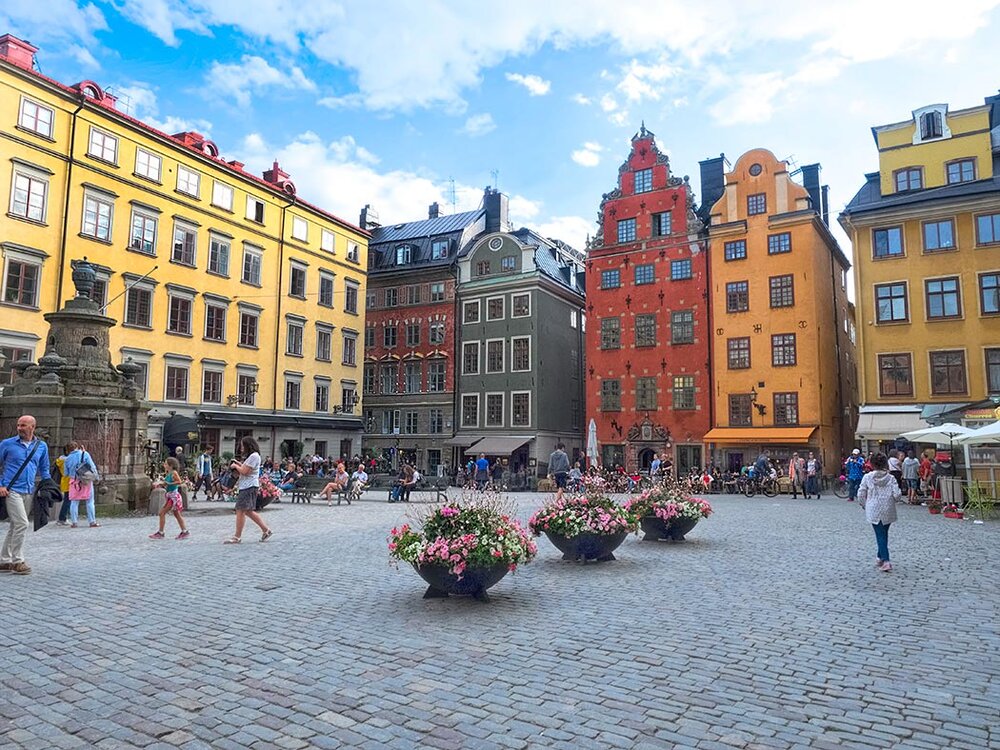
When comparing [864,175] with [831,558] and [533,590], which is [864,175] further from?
[533,590]

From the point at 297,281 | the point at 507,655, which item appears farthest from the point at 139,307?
the point at 507,655

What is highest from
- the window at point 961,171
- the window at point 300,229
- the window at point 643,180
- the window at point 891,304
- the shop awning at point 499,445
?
the window at point 643,180

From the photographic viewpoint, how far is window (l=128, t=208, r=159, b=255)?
34.5m

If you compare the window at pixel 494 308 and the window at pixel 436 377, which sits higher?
the window at pixel 494 308

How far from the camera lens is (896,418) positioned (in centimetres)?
3147

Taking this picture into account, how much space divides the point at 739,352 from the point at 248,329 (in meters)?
26.9

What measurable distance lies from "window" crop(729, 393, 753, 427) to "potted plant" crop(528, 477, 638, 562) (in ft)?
91.9

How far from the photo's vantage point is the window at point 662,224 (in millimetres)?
40094

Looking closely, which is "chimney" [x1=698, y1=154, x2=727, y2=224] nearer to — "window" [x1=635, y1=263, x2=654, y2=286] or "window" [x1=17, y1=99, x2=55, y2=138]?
"window" [x1=635, y1=263, x2=654, y2=286]

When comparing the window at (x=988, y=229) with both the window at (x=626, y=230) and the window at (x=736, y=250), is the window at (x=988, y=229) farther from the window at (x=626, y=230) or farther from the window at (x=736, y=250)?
the window at (x=626, y=230)

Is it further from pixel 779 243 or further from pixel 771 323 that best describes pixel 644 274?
pixel 771 323

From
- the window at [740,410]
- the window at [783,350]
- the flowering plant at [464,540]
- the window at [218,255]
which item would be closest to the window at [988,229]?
the window at [783,350]

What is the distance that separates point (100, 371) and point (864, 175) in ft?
111

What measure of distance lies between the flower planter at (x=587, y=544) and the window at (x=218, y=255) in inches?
1307
